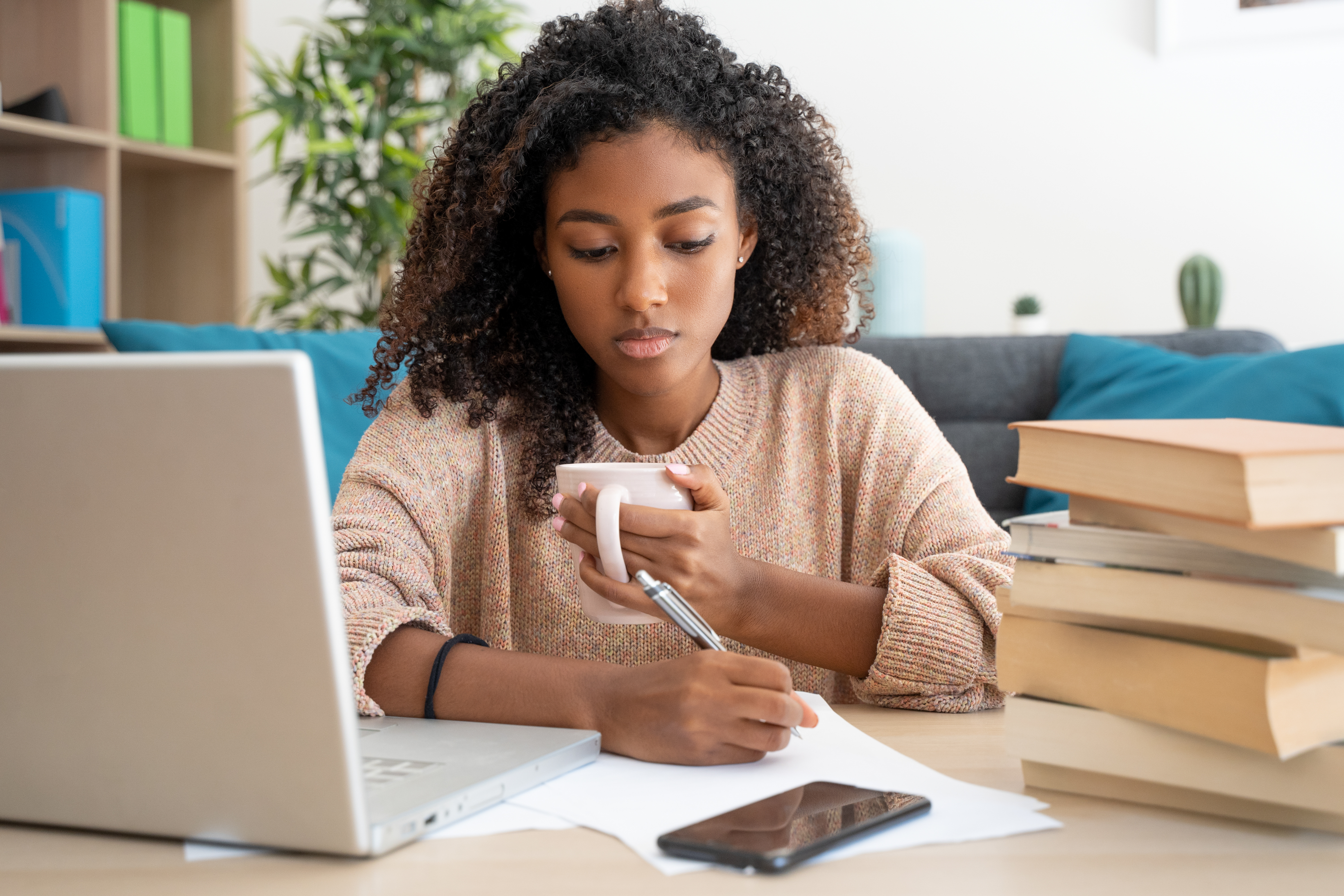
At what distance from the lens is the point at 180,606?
1.77ft

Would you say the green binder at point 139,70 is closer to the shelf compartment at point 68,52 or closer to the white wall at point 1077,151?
the shelf compartment at point 68,52

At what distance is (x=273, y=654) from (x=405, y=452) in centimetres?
59

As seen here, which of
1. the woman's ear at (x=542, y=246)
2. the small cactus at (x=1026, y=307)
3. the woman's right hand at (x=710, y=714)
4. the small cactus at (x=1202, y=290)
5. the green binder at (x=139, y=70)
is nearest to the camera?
the woman's right hand at (x=710, y=714)

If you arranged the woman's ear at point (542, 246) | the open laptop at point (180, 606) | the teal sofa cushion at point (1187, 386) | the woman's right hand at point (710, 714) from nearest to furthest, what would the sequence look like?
the open laptop at point (180, 606), the woman's right hand at point (710, 714), the woman's ear at point (542, 246), the teal sofa cushion at point (1187, 386)

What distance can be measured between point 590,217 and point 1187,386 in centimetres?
100

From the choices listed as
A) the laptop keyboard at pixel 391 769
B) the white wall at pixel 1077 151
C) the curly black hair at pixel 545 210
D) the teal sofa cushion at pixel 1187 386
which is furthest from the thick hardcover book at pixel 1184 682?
the white wall at pixel 1077 151

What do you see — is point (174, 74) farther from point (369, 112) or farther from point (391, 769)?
point (391, 769)

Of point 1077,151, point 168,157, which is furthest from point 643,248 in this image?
point 168,157

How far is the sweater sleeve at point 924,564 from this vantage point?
917 millimetres

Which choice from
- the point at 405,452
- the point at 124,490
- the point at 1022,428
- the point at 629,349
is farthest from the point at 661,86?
the point at 124,490

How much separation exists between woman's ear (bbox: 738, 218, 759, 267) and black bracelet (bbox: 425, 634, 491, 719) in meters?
0.56

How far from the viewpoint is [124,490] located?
0.53 m

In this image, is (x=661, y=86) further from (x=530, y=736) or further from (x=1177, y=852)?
(x=1177, y=852)

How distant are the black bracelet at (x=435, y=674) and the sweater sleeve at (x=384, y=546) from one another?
3cm
